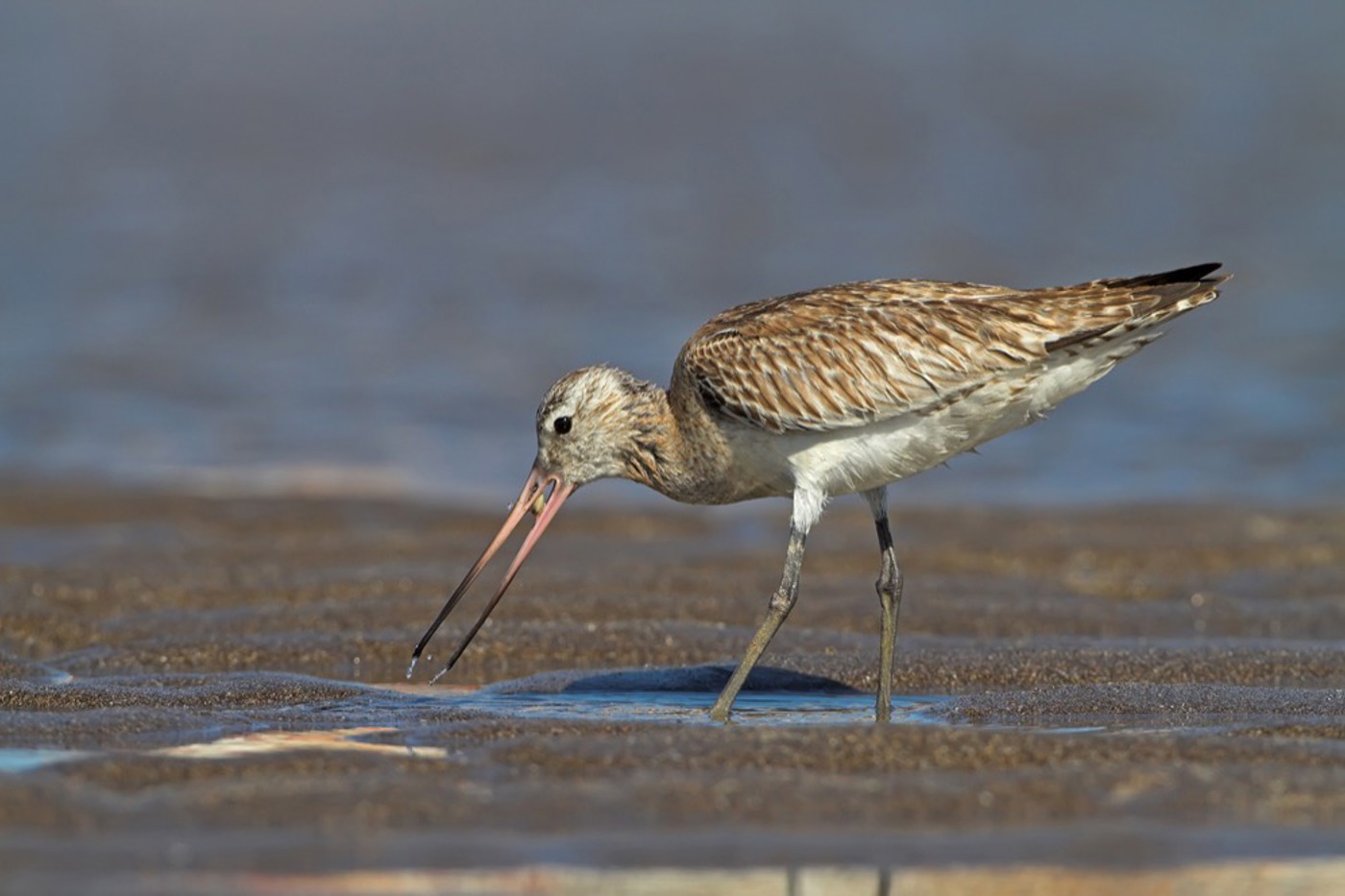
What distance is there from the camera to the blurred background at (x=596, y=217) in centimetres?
1670

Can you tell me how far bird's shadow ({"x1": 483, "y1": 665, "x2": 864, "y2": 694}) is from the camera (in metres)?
9.17

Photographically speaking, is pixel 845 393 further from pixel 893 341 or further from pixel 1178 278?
pixel 1178 278

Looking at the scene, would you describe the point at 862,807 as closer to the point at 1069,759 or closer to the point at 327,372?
the point at 1069,759

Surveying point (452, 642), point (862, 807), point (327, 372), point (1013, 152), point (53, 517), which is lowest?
point (862, 807)

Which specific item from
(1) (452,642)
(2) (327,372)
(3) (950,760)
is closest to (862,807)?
(3) (950,760)

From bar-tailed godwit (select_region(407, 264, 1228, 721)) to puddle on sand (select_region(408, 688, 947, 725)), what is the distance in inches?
6.5

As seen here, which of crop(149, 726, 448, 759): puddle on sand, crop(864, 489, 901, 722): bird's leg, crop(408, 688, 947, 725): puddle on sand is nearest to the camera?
crop(149, 726, 448, 759): puddle on sand

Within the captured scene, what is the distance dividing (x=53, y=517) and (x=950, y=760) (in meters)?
8.50

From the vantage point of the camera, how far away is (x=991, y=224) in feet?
78.1

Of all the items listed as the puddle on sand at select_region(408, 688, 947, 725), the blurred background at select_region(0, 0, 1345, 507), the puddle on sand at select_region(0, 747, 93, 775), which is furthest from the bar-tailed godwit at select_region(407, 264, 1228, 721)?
the blurred background at select_region(0, 0, 1345, 507)

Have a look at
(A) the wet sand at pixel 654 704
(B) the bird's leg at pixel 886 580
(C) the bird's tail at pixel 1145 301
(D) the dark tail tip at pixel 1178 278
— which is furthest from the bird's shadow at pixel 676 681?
(D) the dark tail tip at pixel 1178 278

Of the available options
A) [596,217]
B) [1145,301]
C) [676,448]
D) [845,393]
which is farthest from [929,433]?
[596,217]

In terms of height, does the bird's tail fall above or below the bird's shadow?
above

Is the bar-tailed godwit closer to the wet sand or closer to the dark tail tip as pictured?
the dark tail tip
